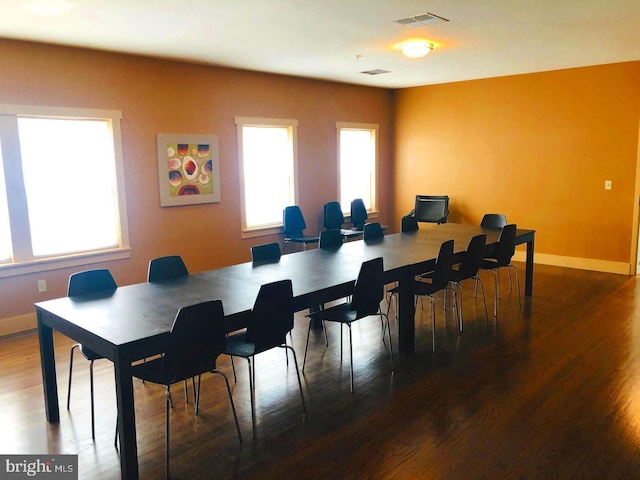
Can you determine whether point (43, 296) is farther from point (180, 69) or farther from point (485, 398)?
point (485, 398)

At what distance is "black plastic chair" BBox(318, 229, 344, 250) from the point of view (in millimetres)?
4715

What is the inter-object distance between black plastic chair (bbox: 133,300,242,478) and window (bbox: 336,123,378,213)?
209 inches

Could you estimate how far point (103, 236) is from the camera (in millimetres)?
5277

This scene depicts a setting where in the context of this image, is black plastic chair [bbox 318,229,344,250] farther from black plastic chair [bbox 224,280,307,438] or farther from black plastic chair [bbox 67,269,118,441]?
black plastic chair [bbox 67,269,118,441]

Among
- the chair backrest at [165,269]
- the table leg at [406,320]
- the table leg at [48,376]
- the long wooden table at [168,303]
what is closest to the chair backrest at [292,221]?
the long wooden table at [168,303]

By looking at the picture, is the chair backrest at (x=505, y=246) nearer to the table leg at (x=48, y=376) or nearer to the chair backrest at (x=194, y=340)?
the chair backrest at (x=194, y=340)

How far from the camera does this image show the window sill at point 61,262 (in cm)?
461

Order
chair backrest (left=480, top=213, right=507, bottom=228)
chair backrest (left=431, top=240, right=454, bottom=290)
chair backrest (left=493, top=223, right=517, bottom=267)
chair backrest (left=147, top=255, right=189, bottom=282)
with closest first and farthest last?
chair backrest (left=147, top=255, right=189, bottom=282)
chair backrest (left=431, top=240, right=454, bottom=290)
chair backrest (left=493, top=223, right=517, bottom=267)
chair backrest (left=480, top=213, right=507, bottom=228)

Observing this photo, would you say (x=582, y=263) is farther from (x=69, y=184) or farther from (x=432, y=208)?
(x=69, y=184)

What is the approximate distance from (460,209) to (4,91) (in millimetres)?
6071

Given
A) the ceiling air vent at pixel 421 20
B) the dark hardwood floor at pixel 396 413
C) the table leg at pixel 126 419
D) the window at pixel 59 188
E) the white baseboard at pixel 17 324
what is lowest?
the dark hardwood floor at pixel 396 413

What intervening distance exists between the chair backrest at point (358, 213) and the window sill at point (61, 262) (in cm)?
347

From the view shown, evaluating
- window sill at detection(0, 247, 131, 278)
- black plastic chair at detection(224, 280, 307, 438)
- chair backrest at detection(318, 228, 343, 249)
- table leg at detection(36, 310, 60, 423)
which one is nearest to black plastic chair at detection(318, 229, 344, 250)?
chair backrest at detection(318, 228, 343, 249)

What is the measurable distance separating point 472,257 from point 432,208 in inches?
139
